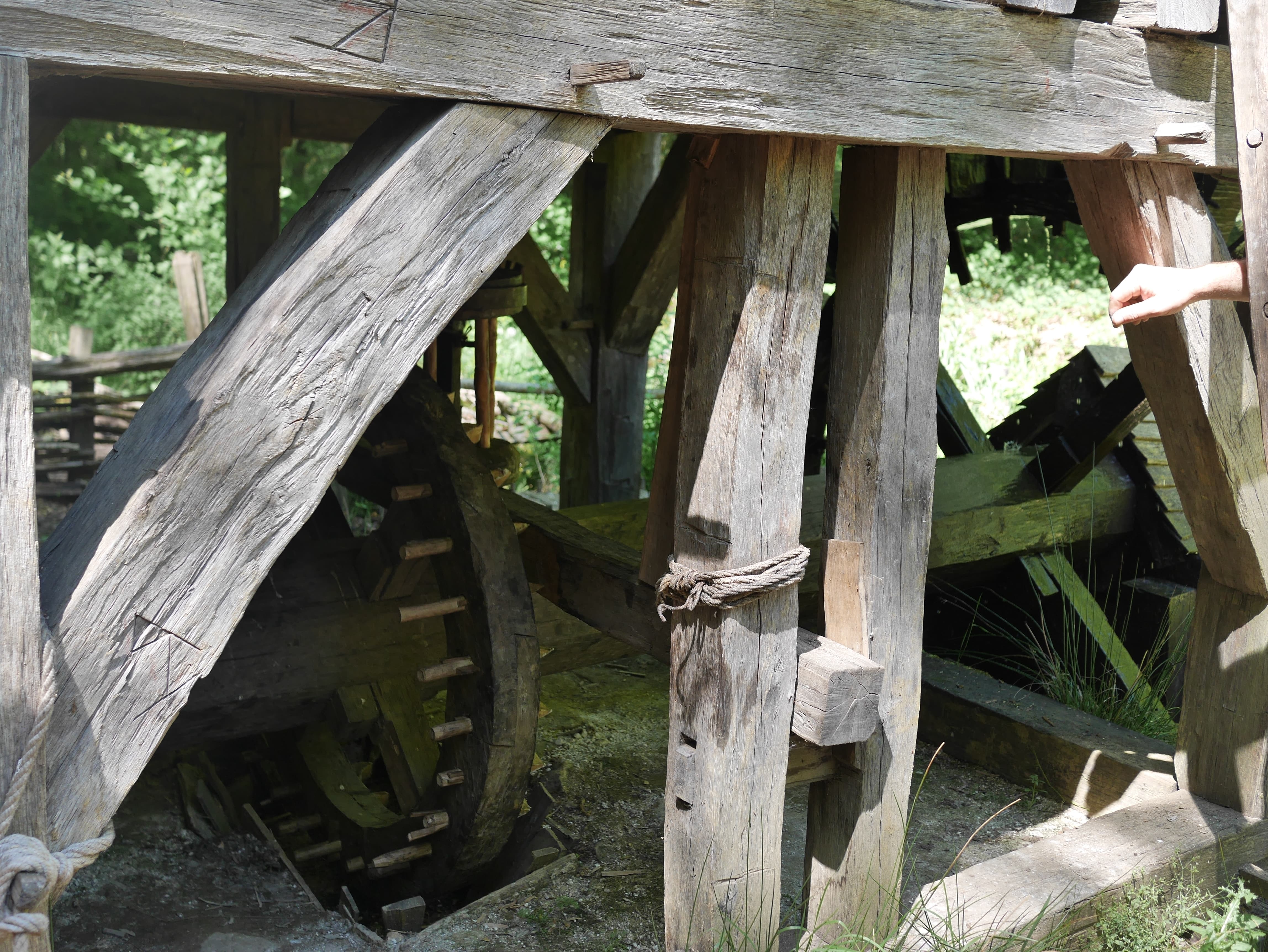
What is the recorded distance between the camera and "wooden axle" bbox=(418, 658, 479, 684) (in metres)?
3.22

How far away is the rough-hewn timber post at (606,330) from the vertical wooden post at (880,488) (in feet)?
9.96

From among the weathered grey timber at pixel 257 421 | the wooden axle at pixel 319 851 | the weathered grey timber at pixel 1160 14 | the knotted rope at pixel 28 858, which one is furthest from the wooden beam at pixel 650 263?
the knotted rope at pixel 28 858

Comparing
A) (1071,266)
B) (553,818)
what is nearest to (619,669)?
(553,818)

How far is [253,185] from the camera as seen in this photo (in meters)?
5.48

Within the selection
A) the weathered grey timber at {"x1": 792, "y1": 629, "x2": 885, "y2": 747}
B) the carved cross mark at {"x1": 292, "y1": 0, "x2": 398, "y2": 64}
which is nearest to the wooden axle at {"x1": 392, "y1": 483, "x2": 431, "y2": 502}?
the weathered grey timber at {"x1": 792, "y1": 629, "x2": 885, "y2": 747}

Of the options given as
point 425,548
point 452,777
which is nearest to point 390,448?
point 425,548

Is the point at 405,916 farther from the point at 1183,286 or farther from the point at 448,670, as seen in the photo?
the point at 1183,286

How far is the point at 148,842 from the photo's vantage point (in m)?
3.53

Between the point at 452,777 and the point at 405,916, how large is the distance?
0.41 meters

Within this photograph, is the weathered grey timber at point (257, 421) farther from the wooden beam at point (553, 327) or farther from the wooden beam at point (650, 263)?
the wooden beam at point (553, 327)

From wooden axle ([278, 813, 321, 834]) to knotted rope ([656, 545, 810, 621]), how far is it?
2110mm

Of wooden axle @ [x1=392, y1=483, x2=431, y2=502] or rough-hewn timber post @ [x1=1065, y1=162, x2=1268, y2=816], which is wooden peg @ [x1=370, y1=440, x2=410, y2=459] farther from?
rough-hewn timber post @ [x1=1065, y1=162, x2=1268, y2=816]

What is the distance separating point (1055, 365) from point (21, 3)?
952 cm

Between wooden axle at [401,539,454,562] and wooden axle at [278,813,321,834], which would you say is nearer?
wooden axle at [401,539,454,562]
